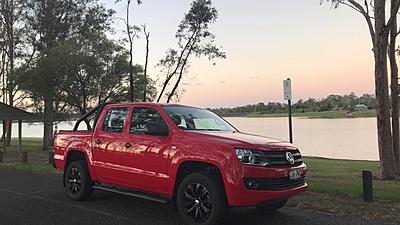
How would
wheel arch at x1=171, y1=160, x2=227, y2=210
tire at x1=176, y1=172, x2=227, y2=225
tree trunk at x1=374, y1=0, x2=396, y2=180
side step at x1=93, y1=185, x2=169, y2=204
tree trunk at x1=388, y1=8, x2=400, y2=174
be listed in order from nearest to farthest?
tire at x1=176, y1=172, x2=227, y2=225 → wheel arch at x1=171, y1=160, x2=227, y2=210 → side step at x1=93, y1=185, x2=169, y2=204 → tree trunk at x1=374, y1=0, x2=396, y2=180 → tree trunk at x1=388, y1=8, x2=400, y2=174

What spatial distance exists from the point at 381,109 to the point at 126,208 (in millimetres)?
7216

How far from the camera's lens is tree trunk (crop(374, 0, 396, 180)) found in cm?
1152

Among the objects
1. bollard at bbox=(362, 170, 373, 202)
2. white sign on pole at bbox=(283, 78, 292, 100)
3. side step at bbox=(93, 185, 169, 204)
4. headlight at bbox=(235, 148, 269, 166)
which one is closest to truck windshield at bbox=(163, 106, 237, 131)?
side step at bbox=(93, 185, 169, 204)

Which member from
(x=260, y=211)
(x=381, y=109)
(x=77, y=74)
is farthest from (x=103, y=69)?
(x=260, y=211)

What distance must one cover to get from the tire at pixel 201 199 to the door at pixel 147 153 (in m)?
0.41

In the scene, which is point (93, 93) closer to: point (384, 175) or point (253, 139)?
point (384, 175)

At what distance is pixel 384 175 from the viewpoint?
11.8m

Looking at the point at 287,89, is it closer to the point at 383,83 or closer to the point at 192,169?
the point at 383,83

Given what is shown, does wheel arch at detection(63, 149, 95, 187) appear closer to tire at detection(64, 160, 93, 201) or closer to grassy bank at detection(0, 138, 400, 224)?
tire at detection(64, 160, 93, 201)

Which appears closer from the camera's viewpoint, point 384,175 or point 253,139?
point 253,139

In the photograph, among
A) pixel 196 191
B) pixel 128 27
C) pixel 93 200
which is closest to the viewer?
pixel 196 191

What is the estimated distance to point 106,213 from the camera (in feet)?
24.4

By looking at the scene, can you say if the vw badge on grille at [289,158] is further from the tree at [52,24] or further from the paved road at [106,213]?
the tree at [52,24]

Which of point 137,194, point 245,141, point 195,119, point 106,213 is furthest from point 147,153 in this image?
point 245,141
